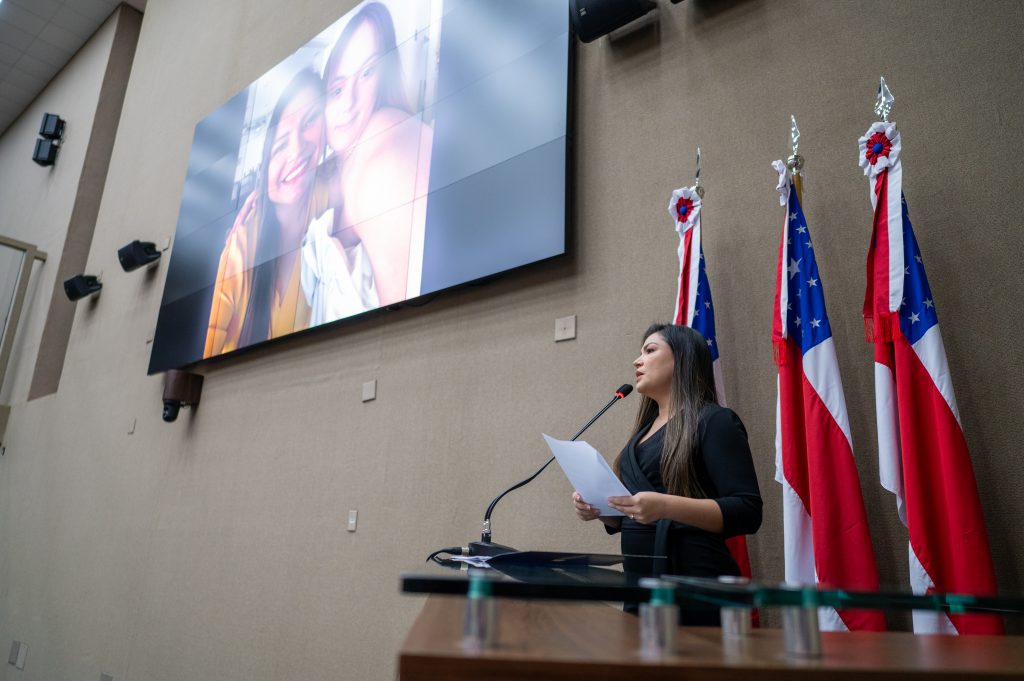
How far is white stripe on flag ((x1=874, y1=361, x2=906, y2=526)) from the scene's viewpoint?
1951 millimetres

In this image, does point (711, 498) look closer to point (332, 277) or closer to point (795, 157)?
point (795, 157)

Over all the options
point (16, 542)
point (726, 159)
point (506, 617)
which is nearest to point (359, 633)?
point (726, 159)

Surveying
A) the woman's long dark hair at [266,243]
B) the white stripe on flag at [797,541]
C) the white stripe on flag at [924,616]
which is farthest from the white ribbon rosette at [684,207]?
the woman's long dark hair at [266,243]

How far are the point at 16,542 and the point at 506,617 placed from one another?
6.79 m

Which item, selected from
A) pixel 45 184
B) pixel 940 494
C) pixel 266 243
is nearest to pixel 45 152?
pixel 45 184

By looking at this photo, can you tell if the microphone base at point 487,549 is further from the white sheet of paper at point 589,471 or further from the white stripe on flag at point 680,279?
the white stripe on flag at point 680,279

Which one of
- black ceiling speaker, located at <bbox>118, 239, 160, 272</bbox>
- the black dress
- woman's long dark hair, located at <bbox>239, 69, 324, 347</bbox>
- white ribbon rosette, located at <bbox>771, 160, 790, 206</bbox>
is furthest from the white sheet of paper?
black ceiling speaker, located at <bbox>118, 239, 160, 272</bbox>

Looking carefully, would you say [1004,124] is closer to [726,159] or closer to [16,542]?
[726,159]

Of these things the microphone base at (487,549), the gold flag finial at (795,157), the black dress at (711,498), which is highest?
the gold flag finial at (795,157)

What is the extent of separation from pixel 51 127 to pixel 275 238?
5.47 metres

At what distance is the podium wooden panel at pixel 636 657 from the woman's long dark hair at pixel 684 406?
0.86m

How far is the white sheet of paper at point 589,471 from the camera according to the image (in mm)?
1464

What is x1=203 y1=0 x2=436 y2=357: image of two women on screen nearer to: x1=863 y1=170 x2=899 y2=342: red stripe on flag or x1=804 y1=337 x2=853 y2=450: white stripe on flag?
x1=804 y1=337 x2=853 y2=450: white stripe on flag

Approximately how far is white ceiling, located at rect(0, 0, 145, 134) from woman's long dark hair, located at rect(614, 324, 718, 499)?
838cm
